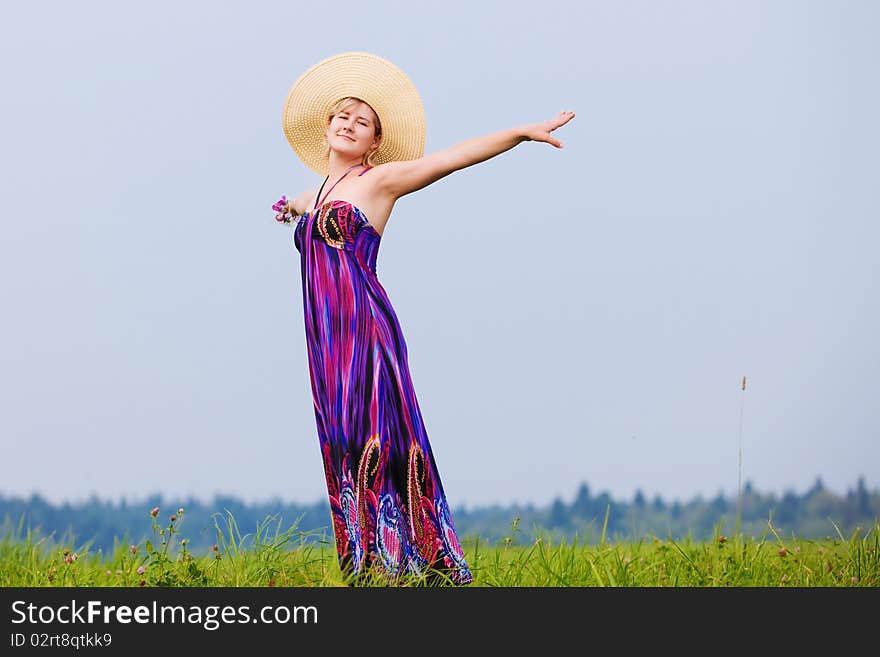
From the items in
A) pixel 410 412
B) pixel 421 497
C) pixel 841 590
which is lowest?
pixel 841 590

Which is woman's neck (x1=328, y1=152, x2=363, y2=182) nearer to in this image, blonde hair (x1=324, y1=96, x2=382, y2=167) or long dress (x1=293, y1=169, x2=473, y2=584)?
blonde hair (x1=324, y1=96, x2=382, y2=167)

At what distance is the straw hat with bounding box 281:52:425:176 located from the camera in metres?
4.97

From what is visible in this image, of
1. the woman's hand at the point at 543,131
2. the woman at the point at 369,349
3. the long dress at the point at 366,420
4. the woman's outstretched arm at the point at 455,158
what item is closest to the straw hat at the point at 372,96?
the woman at the point at 369,349

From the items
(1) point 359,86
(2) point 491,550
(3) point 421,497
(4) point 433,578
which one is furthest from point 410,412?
(1) point 359,86

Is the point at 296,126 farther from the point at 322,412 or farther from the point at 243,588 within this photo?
the point at 243,588

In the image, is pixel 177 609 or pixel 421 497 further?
pixel 421 497

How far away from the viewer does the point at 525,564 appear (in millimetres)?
5062

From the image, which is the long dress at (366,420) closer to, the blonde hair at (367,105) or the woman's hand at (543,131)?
the blonde hair at (367,105)

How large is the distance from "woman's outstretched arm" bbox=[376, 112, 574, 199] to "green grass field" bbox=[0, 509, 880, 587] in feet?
5.14

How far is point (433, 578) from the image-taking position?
4688 millimetres

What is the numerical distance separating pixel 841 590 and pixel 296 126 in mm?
2895

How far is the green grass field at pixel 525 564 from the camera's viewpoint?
493cm

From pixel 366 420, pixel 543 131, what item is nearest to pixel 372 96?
pixel 543 131

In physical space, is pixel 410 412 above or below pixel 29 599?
above
